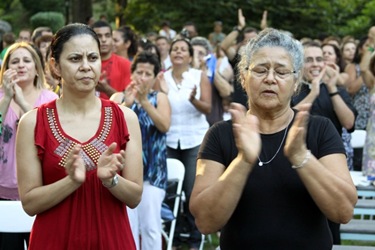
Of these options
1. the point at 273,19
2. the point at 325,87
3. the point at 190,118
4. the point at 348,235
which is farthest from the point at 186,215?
the point at 273,19

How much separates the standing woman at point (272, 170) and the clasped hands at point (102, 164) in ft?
1.36

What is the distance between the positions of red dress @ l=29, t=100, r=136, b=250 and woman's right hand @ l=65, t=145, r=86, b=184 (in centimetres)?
24

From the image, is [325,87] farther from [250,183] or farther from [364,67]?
[250,183]

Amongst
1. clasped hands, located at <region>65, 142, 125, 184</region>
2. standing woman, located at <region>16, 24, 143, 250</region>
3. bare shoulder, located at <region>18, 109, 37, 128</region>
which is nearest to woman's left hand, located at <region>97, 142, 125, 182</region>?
clasped hands, located at <region>65, 142, 125, 184</region>

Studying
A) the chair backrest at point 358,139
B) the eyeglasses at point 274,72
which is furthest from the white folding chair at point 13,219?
the chair backrest at point 358,139

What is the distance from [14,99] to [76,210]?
89.3 inches

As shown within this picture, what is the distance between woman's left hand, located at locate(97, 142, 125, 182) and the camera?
4000 millimetres

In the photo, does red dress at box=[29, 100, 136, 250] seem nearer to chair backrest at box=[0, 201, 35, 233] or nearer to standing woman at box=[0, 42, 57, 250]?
chair backrest at box=[0, 201, 35, 233]

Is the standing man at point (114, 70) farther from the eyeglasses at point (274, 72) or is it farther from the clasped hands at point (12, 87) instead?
the eyeglasses at point (274, 72)

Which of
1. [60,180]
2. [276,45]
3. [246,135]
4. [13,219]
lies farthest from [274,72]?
[13,219]

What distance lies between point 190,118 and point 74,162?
5.26 metres

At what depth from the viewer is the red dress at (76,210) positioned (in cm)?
428

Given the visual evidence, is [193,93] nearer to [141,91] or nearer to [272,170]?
[141,91]

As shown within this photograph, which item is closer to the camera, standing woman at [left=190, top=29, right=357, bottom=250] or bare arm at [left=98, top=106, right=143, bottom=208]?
standing woman at [left=190, top=29, right=357, bottom=250]
